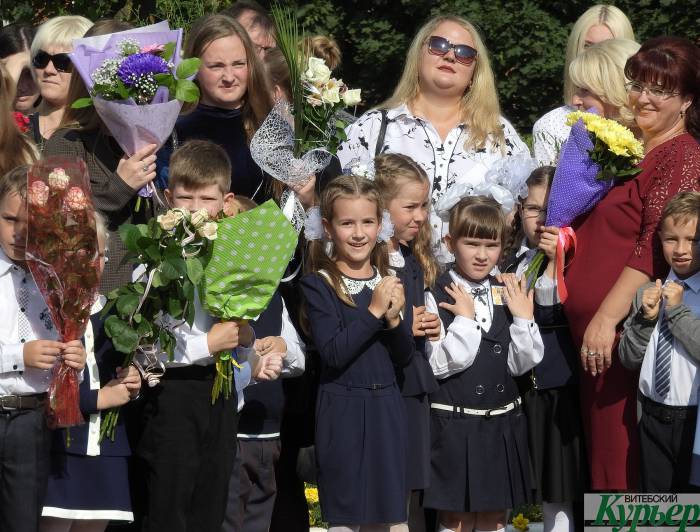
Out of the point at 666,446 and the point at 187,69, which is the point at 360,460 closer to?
the point at 666,446

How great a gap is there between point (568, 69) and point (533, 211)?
0.97 meters

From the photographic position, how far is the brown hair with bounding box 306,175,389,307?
5.84 m

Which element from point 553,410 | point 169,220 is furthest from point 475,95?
point 169,220

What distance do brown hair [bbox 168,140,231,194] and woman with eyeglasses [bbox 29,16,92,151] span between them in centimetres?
125

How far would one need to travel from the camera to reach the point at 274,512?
6.39 metres

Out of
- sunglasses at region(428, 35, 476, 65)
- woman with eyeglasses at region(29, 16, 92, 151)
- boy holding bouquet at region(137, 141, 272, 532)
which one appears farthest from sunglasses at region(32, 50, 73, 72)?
sunglasses at region(428, 35, 476, 65)

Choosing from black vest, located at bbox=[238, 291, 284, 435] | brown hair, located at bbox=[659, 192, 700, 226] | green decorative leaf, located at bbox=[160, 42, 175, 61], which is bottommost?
black vest, located at bbox=[238, 291, 284, 435]

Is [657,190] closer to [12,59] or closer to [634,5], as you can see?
[12,59]

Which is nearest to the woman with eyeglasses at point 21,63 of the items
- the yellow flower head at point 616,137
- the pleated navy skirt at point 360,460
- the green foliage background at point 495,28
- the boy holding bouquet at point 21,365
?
the boy holding bouquet at point 21,365

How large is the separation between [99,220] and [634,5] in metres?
9.42

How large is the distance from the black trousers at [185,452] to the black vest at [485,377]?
4.10ft

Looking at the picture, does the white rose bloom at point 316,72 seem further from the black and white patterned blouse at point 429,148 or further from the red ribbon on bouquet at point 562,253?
the red ribbon on bouquet at point 562,253

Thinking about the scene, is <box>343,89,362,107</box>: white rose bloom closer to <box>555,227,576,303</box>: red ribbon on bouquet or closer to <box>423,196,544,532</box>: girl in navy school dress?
<box>423,196,544,532</box>: girl in navy school dress

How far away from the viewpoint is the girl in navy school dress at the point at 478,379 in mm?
6090
